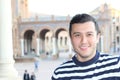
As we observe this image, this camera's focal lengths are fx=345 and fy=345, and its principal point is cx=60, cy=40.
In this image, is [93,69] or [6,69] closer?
[93,69]

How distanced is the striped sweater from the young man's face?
58 millimetres

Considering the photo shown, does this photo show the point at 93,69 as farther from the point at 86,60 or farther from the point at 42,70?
the point at 42,70

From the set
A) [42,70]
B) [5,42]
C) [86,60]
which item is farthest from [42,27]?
[86,60]

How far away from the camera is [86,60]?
237cm

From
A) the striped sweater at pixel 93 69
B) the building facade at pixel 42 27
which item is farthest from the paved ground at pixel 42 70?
the striped sweater at pixel 93 69

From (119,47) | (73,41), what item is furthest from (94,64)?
(119,47)

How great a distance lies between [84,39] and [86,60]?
15cm

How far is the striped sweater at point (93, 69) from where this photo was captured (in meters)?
2.30

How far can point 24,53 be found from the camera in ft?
153

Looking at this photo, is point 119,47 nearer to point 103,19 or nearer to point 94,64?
point 103,19

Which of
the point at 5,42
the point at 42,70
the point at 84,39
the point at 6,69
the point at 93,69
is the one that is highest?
the point at 84,39

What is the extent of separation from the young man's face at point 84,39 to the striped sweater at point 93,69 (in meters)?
0.06

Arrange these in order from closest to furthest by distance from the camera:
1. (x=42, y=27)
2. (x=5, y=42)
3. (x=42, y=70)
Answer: (x=5, y=42) < (x=42, y=70) < (x=42, y=27)

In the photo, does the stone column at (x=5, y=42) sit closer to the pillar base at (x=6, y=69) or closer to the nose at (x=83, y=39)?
the pillar base at (x=6, y=69)
